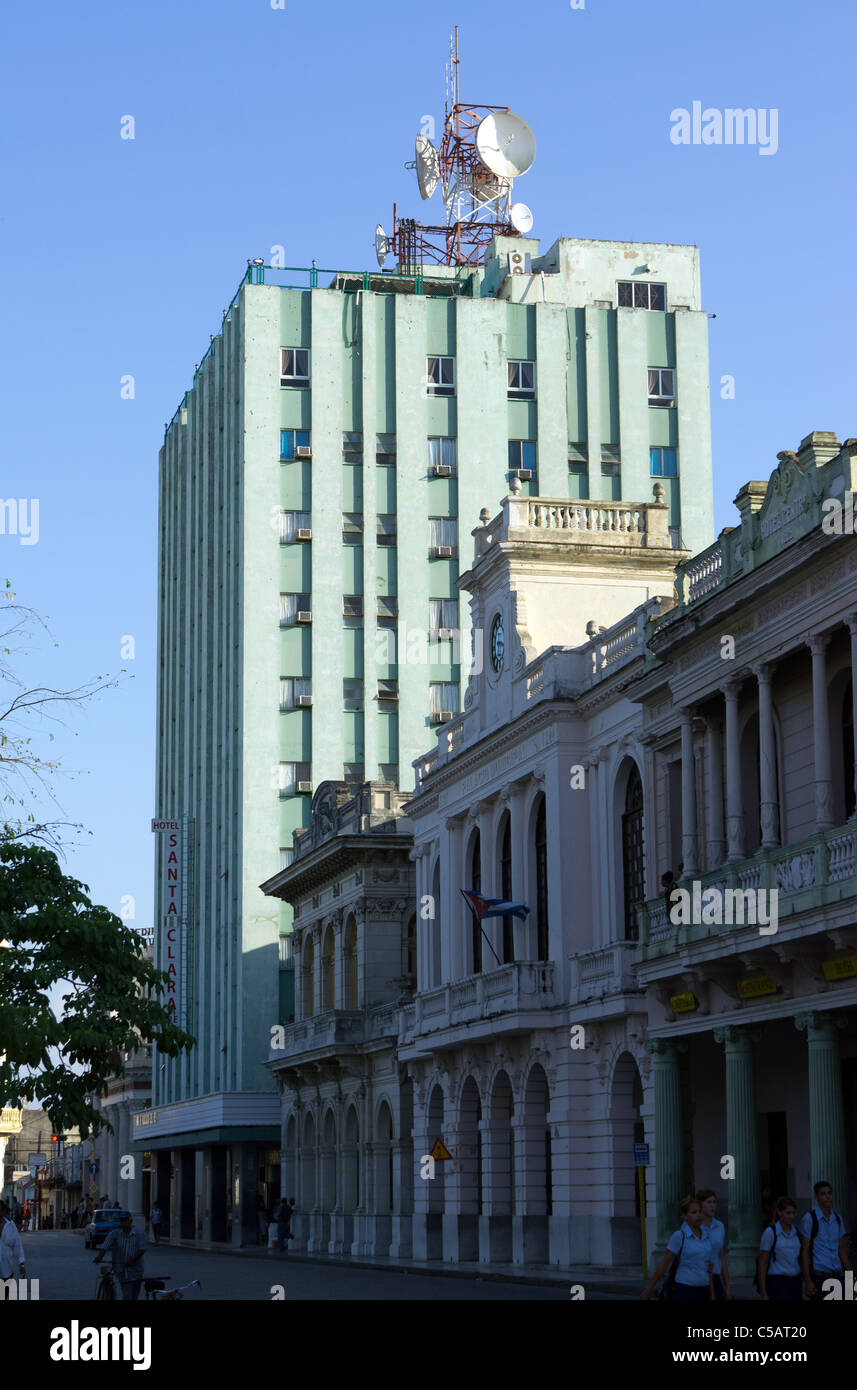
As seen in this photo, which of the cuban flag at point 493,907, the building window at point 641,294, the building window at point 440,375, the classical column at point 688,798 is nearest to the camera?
the classical column at point 688,798

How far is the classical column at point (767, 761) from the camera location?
104 ft

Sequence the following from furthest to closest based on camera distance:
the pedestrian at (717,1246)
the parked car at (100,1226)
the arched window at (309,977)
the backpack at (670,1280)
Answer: the arched window at (309,977), the parked car at (100,1226), the pedestrian at (717,1246), the backpack at (670,1280)

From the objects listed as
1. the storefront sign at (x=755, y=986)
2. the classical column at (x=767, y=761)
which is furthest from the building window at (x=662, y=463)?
the storefront sign at (x=755, y=986)

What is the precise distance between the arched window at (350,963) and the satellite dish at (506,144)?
29.2m

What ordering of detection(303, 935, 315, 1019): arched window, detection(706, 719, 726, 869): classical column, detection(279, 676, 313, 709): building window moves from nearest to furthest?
detection(706, 719, 726, 869): classical column
detection(303, 935, 315, 1019): arched window
detection(279, 676, 313, 709): building window

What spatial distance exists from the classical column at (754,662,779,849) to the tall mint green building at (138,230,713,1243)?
129 feet

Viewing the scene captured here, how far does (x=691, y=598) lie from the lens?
1396 inches

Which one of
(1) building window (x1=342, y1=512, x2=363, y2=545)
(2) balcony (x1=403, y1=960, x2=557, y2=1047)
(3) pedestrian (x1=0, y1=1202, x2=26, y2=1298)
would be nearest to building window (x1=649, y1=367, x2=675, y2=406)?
(1) building window (x1=342, y1=512, x2=363, y2=545)

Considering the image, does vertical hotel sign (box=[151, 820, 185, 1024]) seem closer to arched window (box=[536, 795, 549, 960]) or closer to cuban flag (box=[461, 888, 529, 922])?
arched window (box=[536, 795, 549, 960])

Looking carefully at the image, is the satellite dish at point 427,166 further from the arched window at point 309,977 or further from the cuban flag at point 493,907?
the cuban flag at point 493,907

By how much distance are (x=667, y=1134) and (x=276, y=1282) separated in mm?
9535

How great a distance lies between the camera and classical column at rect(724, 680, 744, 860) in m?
33.2
